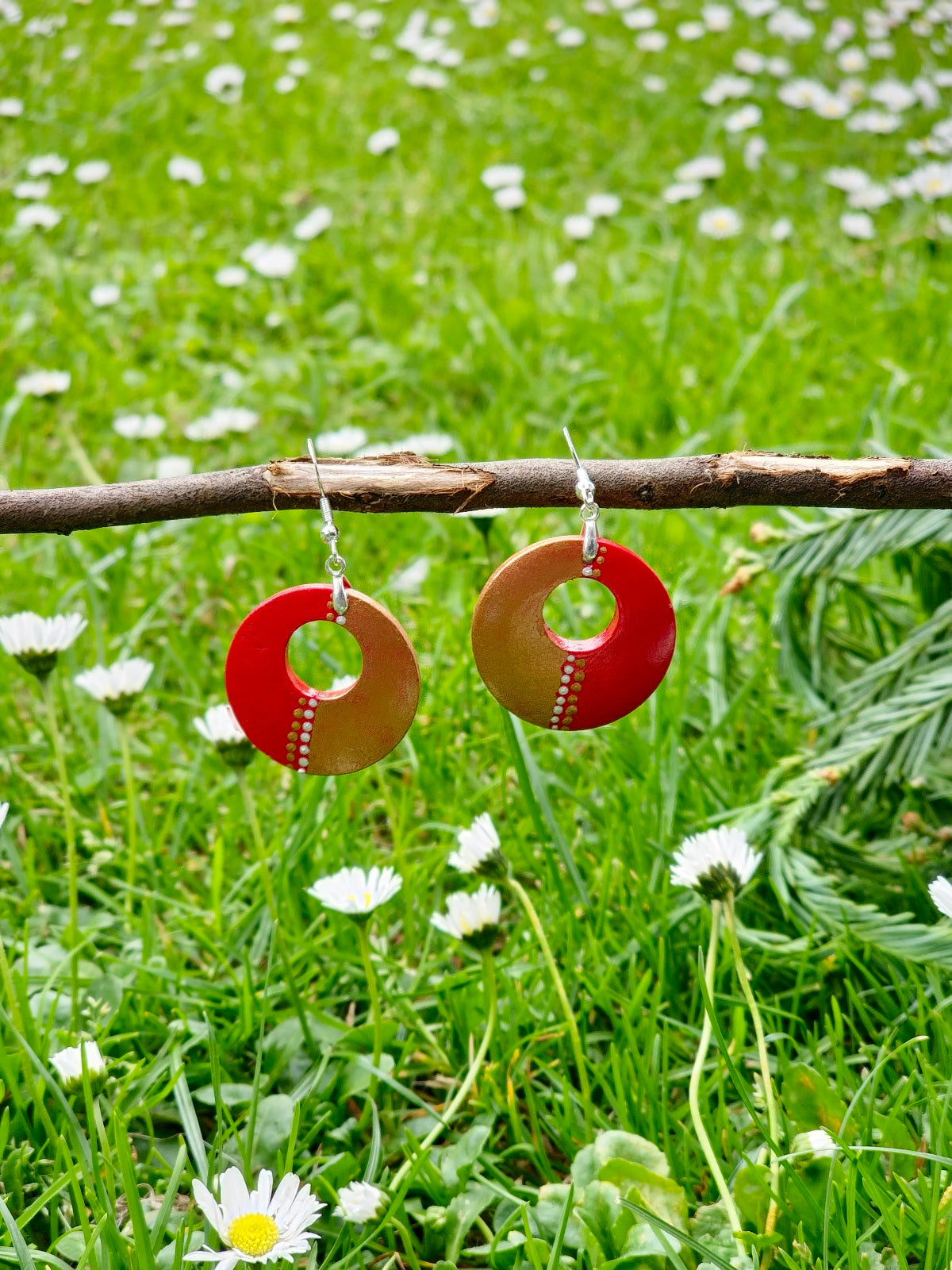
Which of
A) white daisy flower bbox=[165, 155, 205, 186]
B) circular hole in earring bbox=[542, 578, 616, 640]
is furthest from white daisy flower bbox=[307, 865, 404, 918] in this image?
white daisy flower bbox=[165, 155, 205, 186]

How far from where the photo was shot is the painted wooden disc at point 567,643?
995mm

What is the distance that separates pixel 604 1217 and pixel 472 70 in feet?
13.8

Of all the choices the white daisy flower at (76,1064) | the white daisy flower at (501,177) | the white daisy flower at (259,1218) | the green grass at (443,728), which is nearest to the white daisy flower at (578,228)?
the green grass at (443,728)

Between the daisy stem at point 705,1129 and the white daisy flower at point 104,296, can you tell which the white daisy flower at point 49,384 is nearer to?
the white daisy flower at point 104,296

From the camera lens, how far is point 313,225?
3314 mm

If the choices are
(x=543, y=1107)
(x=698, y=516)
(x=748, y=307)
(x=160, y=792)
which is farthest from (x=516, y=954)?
(x=748, y=307)

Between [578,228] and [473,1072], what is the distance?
8.44ft

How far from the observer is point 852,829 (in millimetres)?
1609

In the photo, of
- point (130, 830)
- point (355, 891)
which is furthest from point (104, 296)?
point (355, 891)

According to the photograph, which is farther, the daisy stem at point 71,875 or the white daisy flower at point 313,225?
the white daisy flower at point 313,225

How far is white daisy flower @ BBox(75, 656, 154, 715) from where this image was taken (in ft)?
4.91

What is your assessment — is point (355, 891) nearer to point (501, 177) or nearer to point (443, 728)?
point (443, 728)

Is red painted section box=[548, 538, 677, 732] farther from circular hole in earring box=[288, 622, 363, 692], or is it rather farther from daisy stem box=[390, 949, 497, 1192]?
circular hole in earring box=[288, 622, 363, 692]

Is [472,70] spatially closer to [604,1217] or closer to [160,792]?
[160,792]
